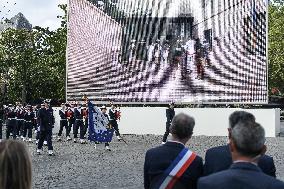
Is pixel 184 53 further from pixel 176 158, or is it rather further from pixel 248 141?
pixel 248 141

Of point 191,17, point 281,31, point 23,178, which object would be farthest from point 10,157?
point 281,31

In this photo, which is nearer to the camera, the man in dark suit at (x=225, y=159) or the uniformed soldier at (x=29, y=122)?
the man in dark suit at (x=225, y=159)

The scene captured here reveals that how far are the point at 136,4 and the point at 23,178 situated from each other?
28.5m

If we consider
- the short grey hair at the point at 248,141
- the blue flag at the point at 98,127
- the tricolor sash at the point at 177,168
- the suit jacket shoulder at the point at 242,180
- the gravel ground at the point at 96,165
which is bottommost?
the gravel ground at the point at 96,165

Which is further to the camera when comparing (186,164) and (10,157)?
(186,164)

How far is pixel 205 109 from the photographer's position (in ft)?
99.9

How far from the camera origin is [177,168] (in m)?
4.96

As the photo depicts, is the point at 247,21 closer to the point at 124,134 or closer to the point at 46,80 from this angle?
the point at 124,134

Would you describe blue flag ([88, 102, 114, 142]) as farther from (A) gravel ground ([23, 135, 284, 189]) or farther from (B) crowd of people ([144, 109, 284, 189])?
(B) crowd of people ([144, 109, 284, 189])

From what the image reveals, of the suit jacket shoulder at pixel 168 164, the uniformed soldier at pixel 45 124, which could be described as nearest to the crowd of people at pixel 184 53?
the uniformed soldier at pixel 45 124

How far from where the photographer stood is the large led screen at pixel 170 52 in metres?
29.4

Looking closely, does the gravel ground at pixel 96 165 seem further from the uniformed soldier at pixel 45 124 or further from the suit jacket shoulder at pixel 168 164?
the suit jacket shoulder at pixel 168 164

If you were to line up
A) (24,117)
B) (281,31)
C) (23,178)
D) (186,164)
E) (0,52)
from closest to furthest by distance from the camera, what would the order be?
(23,178), (186,164), (24,117), (0,52), (281,31)

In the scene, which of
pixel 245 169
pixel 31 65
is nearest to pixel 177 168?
pixel 245 169
